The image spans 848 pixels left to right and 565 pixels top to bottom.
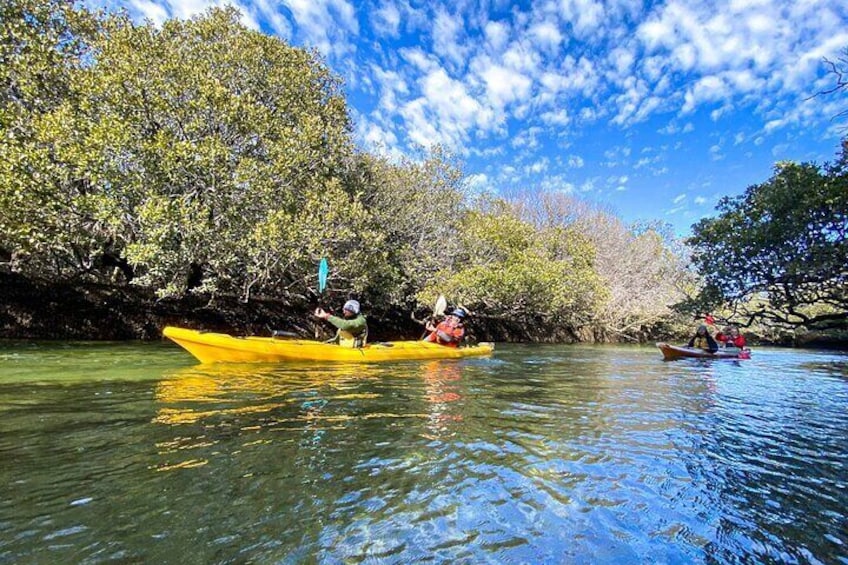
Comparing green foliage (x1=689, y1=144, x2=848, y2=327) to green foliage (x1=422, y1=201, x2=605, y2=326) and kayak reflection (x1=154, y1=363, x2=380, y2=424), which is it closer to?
green foliage (x1=422, y1=201, x2=605, y2=326)

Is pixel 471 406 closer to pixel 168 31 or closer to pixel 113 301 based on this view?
pixel 113 301

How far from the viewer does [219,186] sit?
1259 cm

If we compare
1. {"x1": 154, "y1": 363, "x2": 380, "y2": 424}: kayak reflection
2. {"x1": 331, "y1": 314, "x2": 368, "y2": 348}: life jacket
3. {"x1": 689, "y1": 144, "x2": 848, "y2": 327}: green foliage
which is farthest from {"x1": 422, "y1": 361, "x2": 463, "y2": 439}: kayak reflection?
{"x1": 689, "y1": 144, "x2": 848, "y2": 327}: green foliage

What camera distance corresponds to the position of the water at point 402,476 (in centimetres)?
243

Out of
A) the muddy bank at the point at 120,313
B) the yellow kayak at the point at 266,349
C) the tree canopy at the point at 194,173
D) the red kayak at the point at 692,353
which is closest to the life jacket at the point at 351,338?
the yellow kayak at the point at 266,349

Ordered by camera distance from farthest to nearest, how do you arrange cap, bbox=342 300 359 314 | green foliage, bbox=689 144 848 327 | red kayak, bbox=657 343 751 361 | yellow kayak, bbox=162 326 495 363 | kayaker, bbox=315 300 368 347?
1. green foliage, bbox=689 144 848 327
2. red kayak, bbox=657 343 751 361
3. kayaker, bbox=315 300 368 347
4. cap, bbox=342 300 359 314
5. yellow kayak, bbox=162 326 495 363

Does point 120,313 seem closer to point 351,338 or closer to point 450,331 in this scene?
point 351,338

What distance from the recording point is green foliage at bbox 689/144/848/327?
52.2ft

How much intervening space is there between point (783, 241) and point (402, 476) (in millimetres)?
19347

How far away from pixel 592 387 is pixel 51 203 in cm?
1210

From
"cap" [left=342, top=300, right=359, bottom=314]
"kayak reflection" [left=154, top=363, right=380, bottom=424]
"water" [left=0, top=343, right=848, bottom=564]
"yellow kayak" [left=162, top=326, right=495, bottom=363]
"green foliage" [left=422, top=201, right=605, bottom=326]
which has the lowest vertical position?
"water" [left=0, top=343, right=848, bottom=564]

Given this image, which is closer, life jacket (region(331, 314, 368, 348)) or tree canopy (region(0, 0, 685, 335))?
life jacket (region(331, 314, 368, 348))

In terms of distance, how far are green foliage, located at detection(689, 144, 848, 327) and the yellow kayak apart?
14730 mm

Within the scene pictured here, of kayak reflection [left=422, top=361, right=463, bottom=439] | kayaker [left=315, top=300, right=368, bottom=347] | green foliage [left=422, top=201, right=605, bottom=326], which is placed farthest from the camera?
green foliage [left=422, top=201, right=605, bottom=326]
